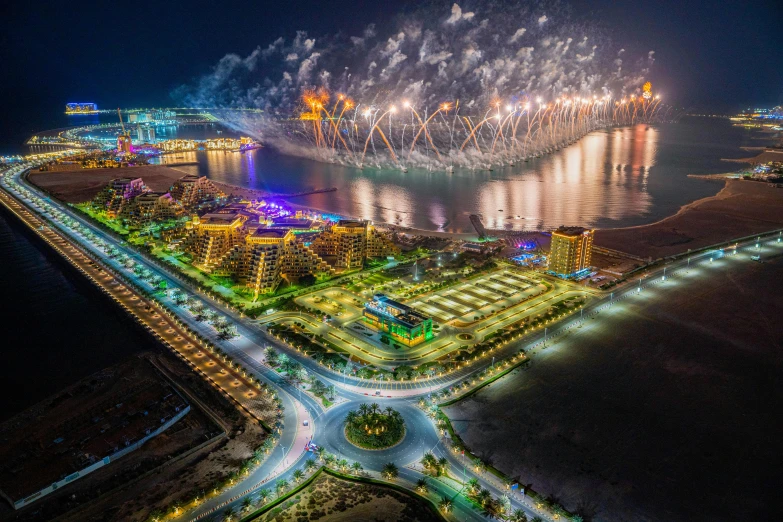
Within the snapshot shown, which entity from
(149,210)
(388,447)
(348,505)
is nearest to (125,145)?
(149,210)

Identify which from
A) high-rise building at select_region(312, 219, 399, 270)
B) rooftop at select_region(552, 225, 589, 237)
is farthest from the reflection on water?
rooftop at select_region(552, 225, 589, 237)

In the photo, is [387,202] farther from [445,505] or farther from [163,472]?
[445,505]

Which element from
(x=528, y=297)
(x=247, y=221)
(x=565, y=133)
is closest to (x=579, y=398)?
(x=528, y=297)

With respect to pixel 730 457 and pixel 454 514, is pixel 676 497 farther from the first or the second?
pixel 454 514

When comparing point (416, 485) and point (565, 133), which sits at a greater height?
point (565, 133)

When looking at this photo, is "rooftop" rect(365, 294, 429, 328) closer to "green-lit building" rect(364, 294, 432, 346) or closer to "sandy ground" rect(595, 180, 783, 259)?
"green-lit building" rect(364, 294, 432, 346)

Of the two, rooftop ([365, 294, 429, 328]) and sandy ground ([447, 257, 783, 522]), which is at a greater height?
rooftop ([365, 294, 429, 328])

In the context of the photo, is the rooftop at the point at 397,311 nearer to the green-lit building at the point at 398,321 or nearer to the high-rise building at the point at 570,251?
the green-lit building at the point at 398,321
